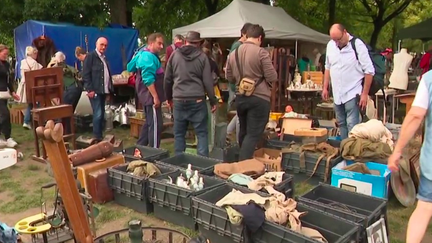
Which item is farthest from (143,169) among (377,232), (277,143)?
(377,232)

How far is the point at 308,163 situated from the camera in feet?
15.4

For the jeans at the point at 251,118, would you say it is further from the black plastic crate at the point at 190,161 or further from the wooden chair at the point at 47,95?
the wooden chair at the point at 47,95

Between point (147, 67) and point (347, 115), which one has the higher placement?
point (147, 67)

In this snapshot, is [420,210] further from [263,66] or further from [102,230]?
[102,230]

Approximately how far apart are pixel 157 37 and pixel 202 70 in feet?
3.03

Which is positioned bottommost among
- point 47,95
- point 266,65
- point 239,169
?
point 239,169

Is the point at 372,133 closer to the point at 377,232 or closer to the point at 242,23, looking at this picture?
the point at 377,232

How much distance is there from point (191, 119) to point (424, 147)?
2.68 m

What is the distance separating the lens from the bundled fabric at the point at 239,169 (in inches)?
159

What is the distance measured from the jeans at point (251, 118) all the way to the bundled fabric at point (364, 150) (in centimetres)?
94

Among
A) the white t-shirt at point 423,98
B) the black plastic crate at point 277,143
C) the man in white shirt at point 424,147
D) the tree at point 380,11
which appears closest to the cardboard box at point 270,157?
the black plastic crate at point 277,143

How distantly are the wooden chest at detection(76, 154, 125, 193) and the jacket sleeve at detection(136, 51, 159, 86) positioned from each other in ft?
3.83

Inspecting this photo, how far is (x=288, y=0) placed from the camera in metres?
18.0

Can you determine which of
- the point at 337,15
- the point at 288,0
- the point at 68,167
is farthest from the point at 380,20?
the point at 68,167
